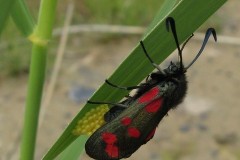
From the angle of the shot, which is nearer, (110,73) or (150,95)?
(150,95)

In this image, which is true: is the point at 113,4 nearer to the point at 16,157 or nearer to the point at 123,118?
the point at 16,157

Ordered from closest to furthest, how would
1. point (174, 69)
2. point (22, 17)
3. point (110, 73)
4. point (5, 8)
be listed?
point (5, 8), point (22, 17), point (174, 69), point (110, 73)

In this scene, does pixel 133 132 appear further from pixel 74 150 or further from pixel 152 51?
pixel 152 51

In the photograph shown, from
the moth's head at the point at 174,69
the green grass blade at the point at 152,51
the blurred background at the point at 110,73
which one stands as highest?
the green grass blade at the point at 152,51

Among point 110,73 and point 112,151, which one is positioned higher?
point 112,151

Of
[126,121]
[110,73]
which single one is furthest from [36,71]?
[110,73]

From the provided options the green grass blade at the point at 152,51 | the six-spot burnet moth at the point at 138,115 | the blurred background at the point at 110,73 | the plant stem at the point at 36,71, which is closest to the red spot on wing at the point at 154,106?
the six-spot burnet moth at the point at 138,115

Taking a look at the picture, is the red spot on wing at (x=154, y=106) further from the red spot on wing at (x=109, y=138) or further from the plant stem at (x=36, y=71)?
the plant stem at (x=36, y=71)

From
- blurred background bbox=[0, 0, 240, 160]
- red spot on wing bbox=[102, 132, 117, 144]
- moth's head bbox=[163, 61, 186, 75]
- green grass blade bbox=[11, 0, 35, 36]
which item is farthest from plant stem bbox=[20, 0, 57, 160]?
blurred background bbox=[0, 0, 240, 160]
